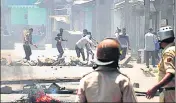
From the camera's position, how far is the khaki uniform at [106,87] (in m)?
2.86

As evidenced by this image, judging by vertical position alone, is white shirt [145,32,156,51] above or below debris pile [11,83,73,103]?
above

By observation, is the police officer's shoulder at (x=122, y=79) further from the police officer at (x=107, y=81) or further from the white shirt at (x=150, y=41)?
the white shirt at (x=150, y=41)

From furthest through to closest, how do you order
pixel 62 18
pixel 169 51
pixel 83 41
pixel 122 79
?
pixel 62 18
pixel 83 41
pixel 169 51
pixel 122 79

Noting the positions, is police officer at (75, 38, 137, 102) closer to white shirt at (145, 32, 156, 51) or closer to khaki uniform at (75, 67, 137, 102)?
khaki uniform at (75, 67, 137, 102)

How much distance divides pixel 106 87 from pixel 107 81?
0.04m

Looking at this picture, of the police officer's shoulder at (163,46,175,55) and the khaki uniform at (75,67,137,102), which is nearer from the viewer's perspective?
the khaki uniform at (75,67,137,102)

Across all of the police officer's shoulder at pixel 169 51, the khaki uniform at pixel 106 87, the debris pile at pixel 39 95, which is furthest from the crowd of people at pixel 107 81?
the debris pile at pixel 39 95

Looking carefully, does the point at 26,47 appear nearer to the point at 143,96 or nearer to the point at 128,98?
the point at 143,96

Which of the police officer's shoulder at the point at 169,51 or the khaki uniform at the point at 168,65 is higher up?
the police officer's shoulder at the point at 169,51

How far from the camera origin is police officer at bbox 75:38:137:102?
2.87m

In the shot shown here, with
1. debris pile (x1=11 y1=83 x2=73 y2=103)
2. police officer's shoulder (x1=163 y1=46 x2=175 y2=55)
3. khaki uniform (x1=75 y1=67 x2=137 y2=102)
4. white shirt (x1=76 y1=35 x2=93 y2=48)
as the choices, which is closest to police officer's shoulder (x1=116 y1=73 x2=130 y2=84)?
khaki uniform (x1=75 y1=67 x2=137 y2=102)

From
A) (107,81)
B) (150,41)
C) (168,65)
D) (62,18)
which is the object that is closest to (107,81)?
(107,81)

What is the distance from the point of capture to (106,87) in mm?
2885

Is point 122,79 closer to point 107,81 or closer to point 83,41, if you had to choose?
point 107,81
